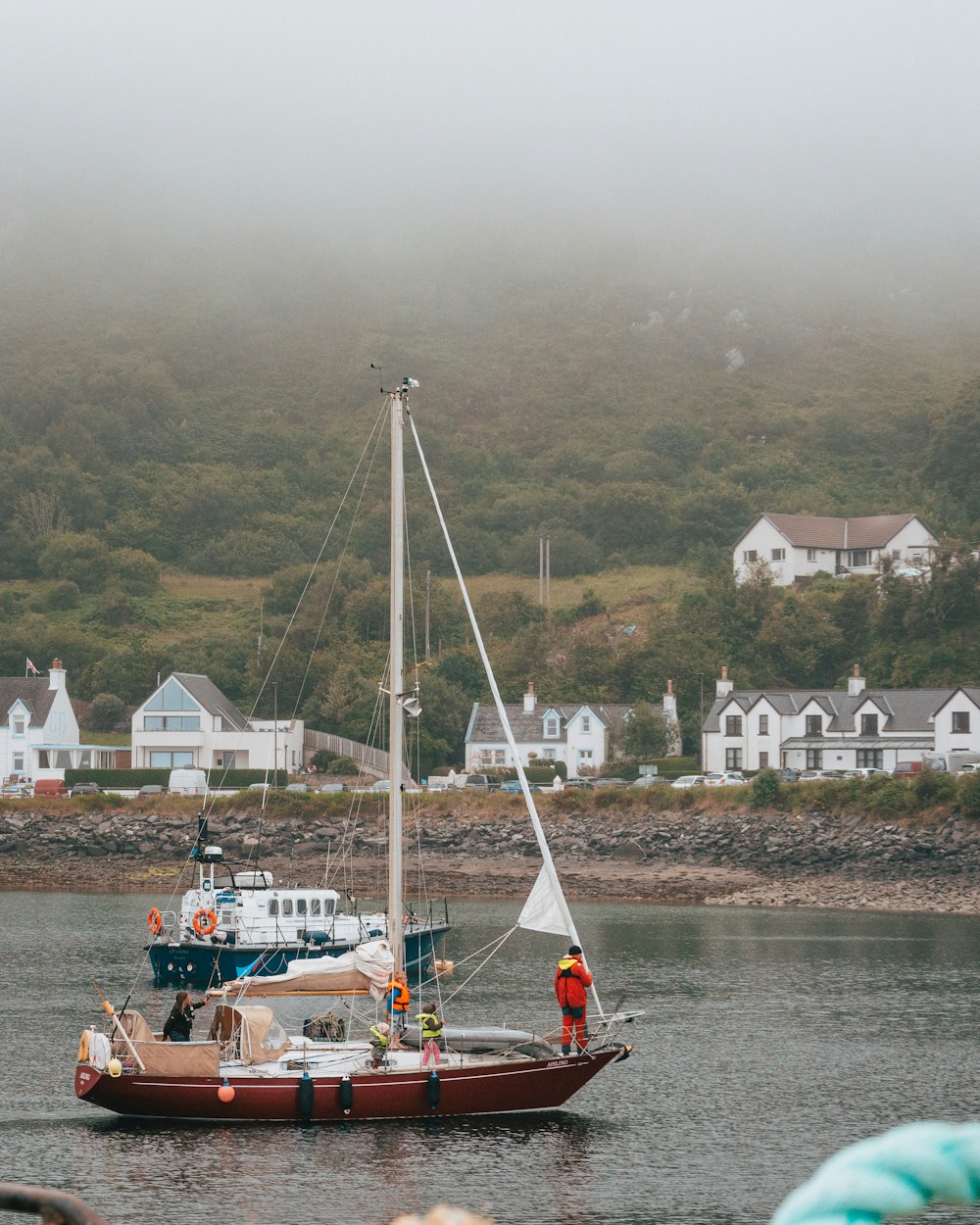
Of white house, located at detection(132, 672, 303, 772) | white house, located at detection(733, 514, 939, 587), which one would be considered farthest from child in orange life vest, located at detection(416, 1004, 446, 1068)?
white house, located at detection(733, 514, 939, 587)

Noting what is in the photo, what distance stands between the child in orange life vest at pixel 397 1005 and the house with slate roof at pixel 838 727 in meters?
70.1

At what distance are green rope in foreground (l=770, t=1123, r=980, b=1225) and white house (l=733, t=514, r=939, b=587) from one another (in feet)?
437

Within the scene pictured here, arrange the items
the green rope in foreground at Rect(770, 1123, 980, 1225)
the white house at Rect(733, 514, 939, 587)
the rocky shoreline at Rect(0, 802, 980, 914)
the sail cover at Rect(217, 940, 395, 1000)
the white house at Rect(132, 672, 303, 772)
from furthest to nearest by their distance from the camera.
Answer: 1. the white house at Rect(733, 514, 939, 587)
2. the white house at Rect(132, 672, 303, 772)
3. the rocky shoreline at Rect(0, 802, 980, 914)
4. the sail cover at Rect(217, 940, 395, 1000)
5. the green rope in foreground at Rect(770, 1123, 980, 1225)

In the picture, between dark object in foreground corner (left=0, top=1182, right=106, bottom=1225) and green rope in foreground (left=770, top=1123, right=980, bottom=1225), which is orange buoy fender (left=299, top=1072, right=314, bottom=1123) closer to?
dark object in foreground corner (left=0, top=1182, right=106, bottom=1225)


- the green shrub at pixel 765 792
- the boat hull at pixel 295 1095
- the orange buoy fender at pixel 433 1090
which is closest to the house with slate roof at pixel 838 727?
the green shrub at pixel 765 792

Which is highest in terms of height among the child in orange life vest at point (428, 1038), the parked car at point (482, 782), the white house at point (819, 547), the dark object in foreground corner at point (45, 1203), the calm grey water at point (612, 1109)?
the white house at point (819, 547)

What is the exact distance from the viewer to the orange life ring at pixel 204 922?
47.9 meters

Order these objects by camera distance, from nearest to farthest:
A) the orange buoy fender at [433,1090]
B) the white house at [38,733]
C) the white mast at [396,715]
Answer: the orange buoy fender at [433,1090] → the white mast at [396,715] → the white house at [38,733]

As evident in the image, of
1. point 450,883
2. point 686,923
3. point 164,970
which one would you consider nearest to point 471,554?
point 450,883

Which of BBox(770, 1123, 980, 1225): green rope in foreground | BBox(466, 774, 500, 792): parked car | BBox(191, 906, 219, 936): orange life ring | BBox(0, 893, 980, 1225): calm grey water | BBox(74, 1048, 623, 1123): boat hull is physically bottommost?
BBox(0, 893, 980, 1225): calm grey water

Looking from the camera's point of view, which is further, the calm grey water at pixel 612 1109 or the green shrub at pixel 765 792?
the green shrub at pixel 765 792

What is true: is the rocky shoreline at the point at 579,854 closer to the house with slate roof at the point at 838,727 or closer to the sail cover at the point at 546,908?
the house with slate roof at the point at 838,727

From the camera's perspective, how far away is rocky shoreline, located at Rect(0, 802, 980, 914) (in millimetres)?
77250

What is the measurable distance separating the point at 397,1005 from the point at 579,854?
57.9 metres
